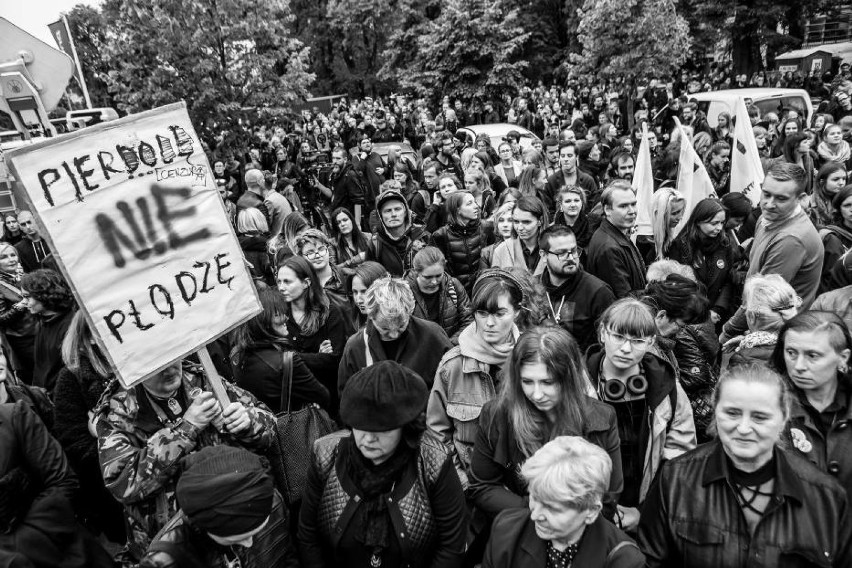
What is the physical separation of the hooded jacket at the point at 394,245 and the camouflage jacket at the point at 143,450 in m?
3.04

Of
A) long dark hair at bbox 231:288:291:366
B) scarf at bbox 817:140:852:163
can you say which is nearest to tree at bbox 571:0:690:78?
scarf at bbox 817:140:852:163

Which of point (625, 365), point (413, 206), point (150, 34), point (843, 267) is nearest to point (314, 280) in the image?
point (625, 365)

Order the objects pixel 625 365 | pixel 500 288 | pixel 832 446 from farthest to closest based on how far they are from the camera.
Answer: pixel 500 288
pixel 625 365
pixel 832 446

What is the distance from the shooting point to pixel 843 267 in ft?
13.9

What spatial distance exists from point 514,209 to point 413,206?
3531 millimetres

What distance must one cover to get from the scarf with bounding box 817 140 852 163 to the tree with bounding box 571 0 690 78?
39.5ft

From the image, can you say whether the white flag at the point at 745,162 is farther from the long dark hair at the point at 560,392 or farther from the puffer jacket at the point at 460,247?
the long dark hair at the point at 560,392

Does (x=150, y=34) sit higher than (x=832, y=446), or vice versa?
(x=150, y=34)

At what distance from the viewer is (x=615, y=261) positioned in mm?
4719

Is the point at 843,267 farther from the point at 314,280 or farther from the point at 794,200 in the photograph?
the point at 314,280

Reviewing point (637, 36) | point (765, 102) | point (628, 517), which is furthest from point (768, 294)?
point (637, 36)

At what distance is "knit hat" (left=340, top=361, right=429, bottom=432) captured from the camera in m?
2.36

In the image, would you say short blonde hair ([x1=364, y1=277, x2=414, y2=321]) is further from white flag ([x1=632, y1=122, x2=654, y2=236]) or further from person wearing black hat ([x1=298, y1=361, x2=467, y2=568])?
white flag ([x1=632, y1=122, x2=654, y2=236])

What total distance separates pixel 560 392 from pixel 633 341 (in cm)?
53
